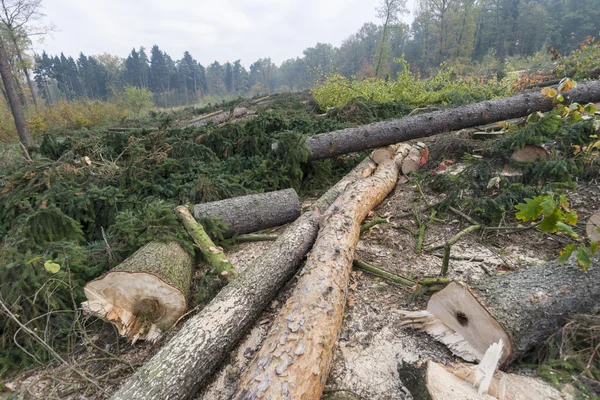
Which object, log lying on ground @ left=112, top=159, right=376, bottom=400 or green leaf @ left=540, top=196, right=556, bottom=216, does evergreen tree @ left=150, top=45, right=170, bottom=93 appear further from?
green leaf @ left=540, top=196, right=556, bottom=216

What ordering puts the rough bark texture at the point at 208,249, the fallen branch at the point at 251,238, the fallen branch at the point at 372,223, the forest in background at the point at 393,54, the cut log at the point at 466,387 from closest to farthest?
the cut log at the point at 466,387, the rough bark texture at the point at 208,249, the fallen branch at the point at 372,223, the fallen branch at the point at 251,238, the forest in background at the point at 393,54

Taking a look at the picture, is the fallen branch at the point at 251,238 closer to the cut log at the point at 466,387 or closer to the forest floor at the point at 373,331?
the forest floor at the point at 373,331

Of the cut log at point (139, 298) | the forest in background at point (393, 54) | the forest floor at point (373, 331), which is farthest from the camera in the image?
the forest in background at point (393, 54)

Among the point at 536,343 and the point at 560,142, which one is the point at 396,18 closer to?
the point at 560,142

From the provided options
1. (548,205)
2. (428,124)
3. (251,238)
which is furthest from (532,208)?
(428,124)

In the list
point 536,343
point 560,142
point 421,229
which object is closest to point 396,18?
point 560,142

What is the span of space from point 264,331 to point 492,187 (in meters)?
3.66

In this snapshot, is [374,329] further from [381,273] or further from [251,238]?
[251,238]

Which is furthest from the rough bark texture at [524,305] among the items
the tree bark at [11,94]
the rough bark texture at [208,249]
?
the tree bark at [11,94]

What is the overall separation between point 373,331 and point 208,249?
1.95 metres

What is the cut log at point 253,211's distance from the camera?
400 centimetres

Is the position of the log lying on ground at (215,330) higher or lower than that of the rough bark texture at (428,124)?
lower

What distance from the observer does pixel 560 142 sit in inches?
171

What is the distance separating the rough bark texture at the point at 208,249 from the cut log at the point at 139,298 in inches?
18.1
